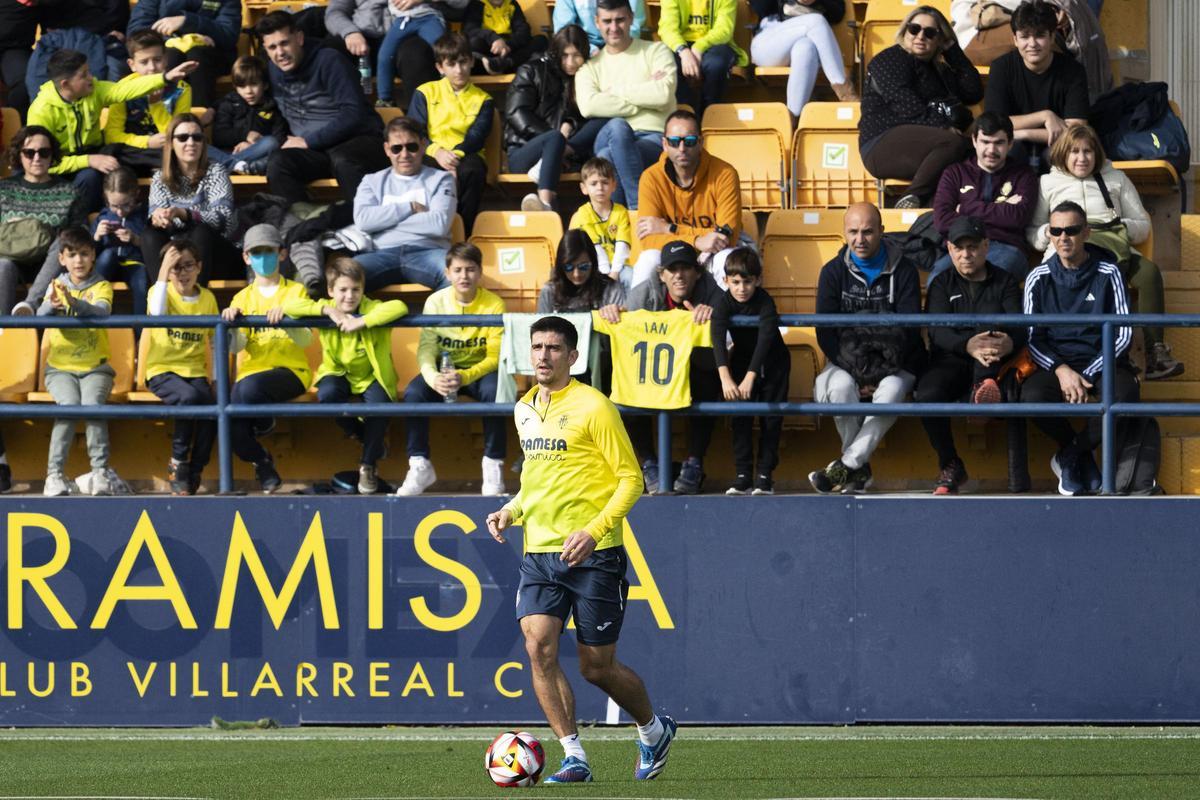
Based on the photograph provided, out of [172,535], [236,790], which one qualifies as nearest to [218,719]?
[172,535]

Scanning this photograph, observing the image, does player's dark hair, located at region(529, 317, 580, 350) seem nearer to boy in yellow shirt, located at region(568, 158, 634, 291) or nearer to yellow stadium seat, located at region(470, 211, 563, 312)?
boy in yellow shirt, located at region(568, 158, 634, 291)

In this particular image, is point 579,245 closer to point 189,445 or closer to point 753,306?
point 753,306

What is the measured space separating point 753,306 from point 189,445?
3.40 meters

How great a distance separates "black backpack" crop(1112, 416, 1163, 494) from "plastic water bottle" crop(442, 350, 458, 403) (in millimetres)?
3696

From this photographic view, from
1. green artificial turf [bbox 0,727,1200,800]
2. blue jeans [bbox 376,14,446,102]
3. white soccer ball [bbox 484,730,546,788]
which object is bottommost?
green artificial turf [bbox 0,727,1200,800]

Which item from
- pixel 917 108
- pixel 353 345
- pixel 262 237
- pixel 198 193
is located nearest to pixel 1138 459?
pixel 917 108

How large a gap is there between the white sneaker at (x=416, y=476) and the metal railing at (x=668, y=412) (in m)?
0.42

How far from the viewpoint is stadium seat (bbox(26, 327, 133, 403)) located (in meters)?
10.7

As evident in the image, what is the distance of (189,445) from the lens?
33.6ft

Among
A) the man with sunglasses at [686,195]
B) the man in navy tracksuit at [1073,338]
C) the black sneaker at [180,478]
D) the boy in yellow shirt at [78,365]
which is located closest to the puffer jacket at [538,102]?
the man with sunglasses at [686,195]

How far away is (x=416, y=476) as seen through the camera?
997cm

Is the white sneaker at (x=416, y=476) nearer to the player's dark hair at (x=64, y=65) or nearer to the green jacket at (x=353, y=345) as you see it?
the green jacket at (x=353, y=345)

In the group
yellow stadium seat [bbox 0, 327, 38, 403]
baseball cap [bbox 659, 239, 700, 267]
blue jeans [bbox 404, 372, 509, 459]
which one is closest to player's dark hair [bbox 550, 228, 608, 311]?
baseball cap [bbox 659, 239, 700, 267]

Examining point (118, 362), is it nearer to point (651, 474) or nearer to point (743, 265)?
point (651, 474)
